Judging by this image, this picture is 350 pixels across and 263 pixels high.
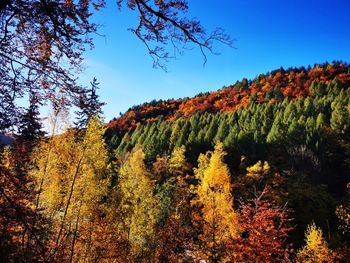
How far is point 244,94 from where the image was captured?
110 meters

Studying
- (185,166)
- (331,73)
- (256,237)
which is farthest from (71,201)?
(331,73)

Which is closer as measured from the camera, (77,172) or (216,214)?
(77,172)

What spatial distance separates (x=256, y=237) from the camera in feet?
→ 36.9

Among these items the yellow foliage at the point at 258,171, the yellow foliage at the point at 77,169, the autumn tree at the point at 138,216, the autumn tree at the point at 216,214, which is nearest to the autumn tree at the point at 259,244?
the autumn tree at the point at 216,214

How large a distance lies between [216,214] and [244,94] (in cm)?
10070

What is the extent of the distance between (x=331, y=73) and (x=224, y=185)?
112 meters

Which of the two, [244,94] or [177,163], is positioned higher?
[244,94]

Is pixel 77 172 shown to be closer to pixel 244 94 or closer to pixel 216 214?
pixel 216 214

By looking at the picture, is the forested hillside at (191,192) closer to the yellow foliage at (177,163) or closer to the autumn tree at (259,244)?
the autumn tree at (259,244)

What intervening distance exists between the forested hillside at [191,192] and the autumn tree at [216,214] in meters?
0.10

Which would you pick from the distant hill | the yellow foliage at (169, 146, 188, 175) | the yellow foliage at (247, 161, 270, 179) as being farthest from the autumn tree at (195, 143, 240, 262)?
the distant hill

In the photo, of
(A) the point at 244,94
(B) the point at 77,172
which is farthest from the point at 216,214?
Result: (A) the point at 244,94

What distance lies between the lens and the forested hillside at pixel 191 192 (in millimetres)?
9417

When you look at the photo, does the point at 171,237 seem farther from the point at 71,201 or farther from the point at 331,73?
the point at 331,73
